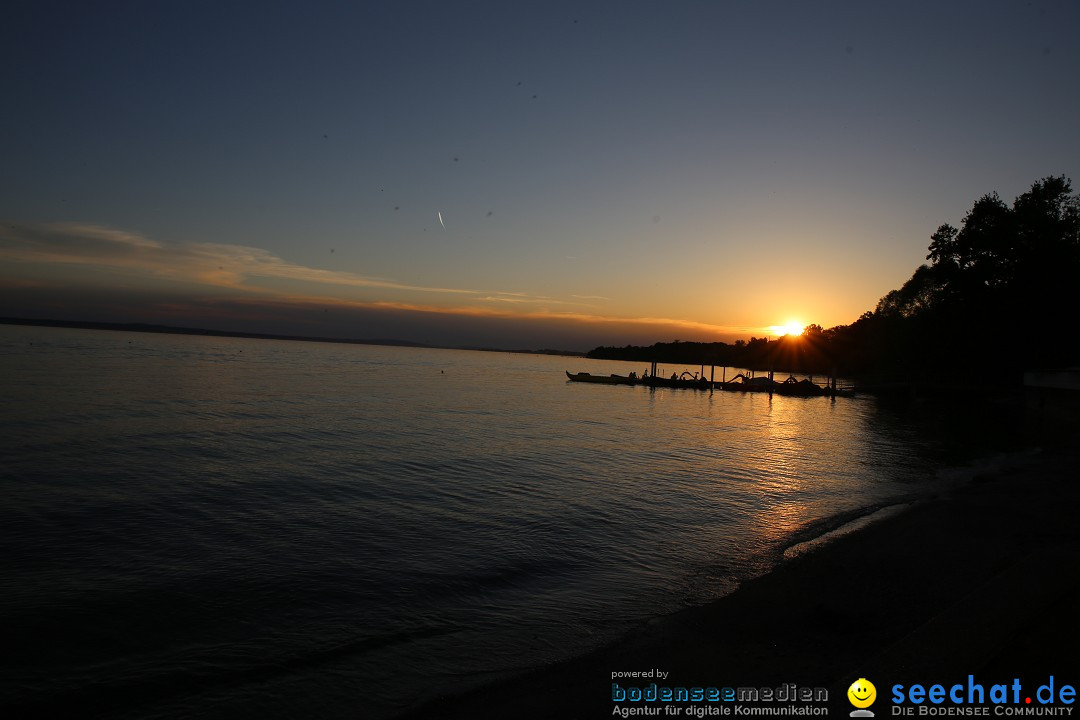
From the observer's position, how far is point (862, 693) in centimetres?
469

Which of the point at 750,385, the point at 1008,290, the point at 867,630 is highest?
the point at 1008,290

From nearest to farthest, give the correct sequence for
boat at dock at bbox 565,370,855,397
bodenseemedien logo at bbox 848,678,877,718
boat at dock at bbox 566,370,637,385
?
bodenseemedien logo at bbox 848,678,877,718, boat at dock at bbox 565,370,855,397, boat at dock at bbox 566,370,637,385

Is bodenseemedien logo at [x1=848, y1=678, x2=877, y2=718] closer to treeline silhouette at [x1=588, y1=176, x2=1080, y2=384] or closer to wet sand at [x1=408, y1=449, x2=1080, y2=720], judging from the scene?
wet sand at [x1=408, y1=449, x2=1080, y2=720]

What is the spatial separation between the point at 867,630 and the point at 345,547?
874cm

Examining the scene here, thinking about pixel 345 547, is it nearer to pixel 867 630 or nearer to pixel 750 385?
pixel 867 630

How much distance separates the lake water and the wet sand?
2.26 ft

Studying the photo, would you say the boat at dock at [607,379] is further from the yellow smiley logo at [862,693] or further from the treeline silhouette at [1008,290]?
the yellow smiley logo at [862,693]

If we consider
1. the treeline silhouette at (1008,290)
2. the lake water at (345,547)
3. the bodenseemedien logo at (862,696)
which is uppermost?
the treeline silhouette at (1008,290)

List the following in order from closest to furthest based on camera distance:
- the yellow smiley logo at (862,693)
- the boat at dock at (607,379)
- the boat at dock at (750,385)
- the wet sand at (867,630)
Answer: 1. the yellow smiley logo at (862,693)
2. the wet sand at (867,630)
3. the boat at dock at (750,385)
4. the boat at dock at (607,379)

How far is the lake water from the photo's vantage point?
6.80 meters

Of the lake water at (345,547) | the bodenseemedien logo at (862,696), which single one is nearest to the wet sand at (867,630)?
the bodenseemedien logo at (862,696)

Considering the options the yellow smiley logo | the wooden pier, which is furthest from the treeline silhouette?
the yellow smiley logo

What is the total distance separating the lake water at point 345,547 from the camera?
680 cm

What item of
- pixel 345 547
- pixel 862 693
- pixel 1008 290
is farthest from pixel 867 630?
pixel 1008 290
